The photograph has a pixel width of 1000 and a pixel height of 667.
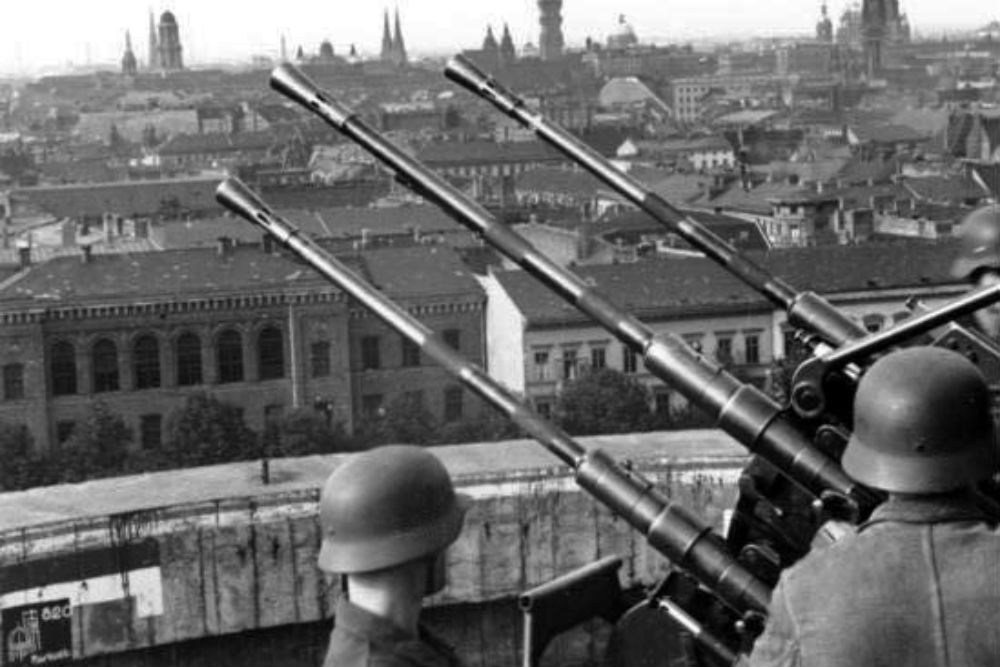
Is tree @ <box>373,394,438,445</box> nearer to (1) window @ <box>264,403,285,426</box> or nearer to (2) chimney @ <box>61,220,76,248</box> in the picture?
(1) window @ <box>264,403,285,426</box>

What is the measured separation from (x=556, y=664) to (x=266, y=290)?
81.6 ft

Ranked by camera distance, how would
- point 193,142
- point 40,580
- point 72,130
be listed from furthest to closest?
point 72,130, point 193,142, point 40,580

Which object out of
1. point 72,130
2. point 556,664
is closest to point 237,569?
point 556,664

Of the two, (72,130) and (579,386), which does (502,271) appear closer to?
(579,386)

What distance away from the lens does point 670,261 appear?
103 ft

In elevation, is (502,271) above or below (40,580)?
below

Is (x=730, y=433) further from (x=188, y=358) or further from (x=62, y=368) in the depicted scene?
(x=188, y=358)

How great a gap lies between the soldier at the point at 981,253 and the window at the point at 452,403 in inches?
942

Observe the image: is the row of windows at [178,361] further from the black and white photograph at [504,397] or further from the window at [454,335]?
the window at [454,335]

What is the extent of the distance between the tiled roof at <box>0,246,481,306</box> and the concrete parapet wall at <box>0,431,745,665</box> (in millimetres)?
23000

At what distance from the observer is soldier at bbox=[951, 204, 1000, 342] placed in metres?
4.89

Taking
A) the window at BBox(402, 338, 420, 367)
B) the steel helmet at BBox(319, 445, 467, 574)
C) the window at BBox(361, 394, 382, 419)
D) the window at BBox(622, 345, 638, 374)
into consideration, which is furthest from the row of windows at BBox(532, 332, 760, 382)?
the steel helmet at BBox(319, 445, 467, 574)

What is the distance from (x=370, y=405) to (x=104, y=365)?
4.58 meters

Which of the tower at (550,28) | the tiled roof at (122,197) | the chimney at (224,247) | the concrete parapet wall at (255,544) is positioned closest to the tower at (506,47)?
the tower at (550,28)
